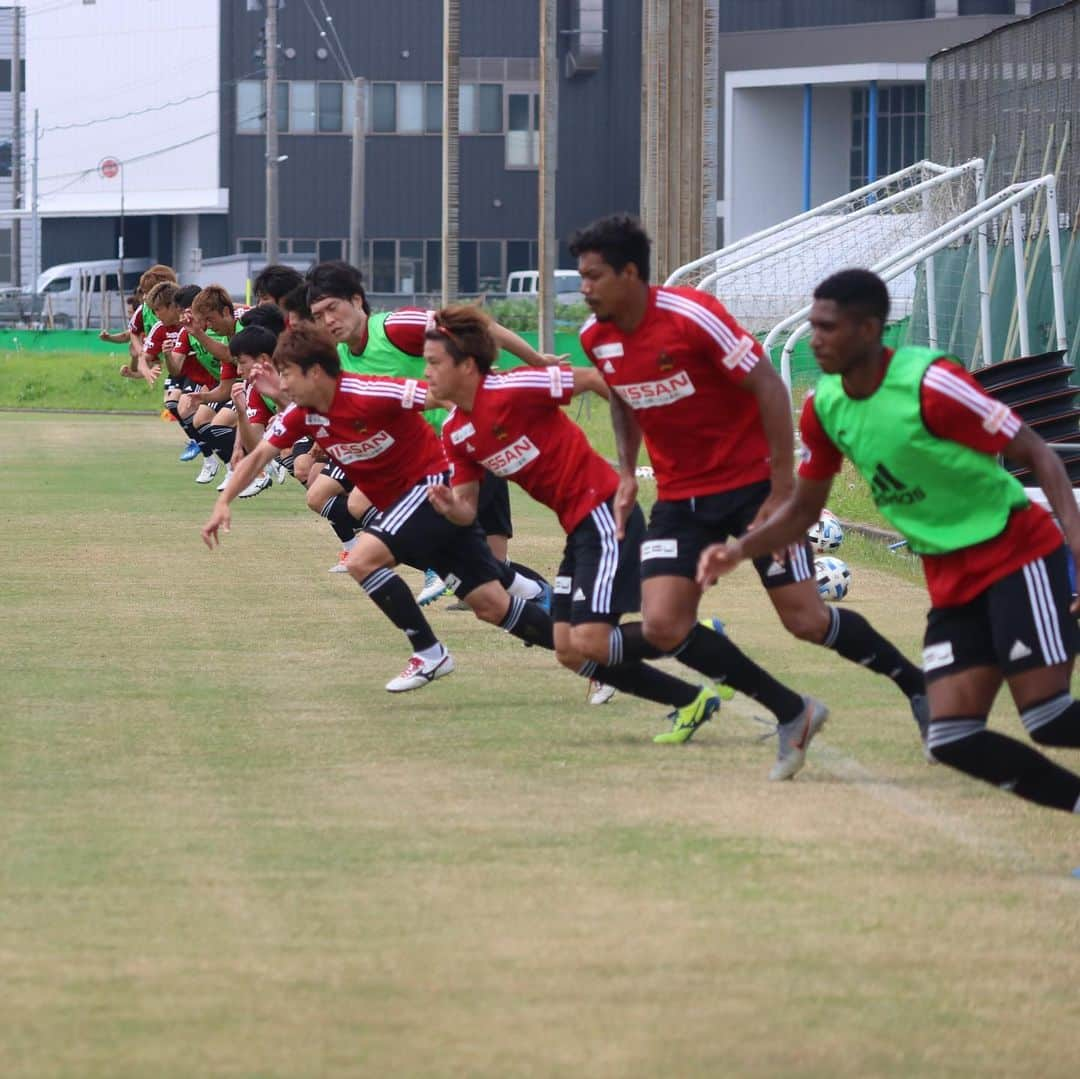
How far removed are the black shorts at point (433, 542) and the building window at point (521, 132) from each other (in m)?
61.2

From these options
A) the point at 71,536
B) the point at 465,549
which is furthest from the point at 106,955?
the point at 71,536

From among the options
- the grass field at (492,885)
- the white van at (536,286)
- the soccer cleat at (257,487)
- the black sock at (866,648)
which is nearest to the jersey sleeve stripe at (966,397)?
the grass field at (492,885)

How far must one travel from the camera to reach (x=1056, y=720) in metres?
5.90

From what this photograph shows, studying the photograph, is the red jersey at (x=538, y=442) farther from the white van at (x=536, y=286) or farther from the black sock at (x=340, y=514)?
the white van at (x=536, y=286)

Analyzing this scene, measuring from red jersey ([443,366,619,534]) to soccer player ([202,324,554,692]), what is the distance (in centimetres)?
80

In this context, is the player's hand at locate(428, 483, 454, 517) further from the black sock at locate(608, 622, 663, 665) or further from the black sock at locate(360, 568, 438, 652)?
the black sock at locate(360, 568, 438, 652)

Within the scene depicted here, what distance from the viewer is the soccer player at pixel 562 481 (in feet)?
26.7

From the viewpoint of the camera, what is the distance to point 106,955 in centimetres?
542

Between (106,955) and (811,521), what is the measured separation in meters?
2.51

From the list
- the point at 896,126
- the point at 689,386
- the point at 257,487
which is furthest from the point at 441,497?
the point at 896,126

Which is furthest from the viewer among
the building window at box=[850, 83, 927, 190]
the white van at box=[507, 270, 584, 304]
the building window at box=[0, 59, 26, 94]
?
the building window at box=[0, 59, 26, 94]

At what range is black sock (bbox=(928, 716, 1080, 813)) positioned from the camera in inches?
233

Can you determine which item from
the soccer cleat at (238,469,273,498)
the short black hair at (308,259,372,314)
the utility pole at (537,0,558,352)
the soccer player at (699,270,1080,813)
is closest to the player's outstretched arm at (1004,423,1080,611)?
the soccer player at (699,270,1080,813)

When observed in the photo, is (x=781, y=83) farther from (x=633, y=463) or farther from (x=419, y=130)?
(x=633, y=463)
